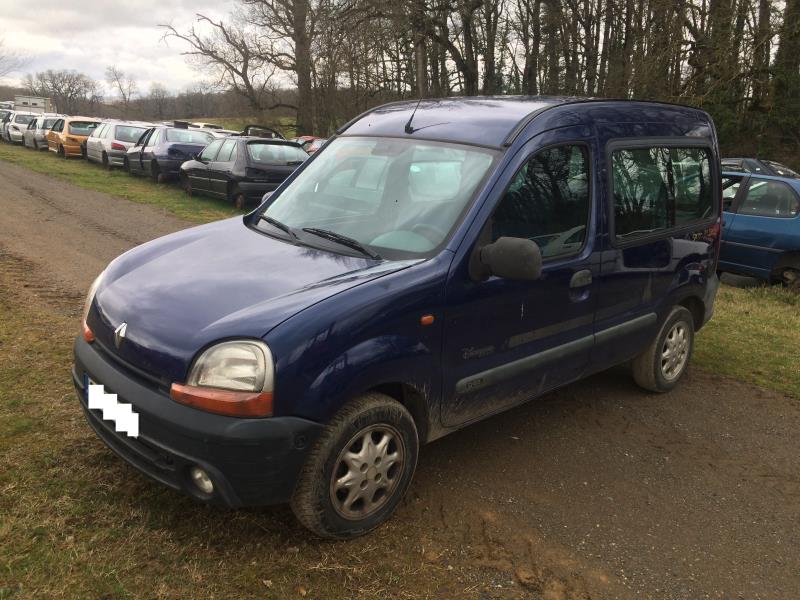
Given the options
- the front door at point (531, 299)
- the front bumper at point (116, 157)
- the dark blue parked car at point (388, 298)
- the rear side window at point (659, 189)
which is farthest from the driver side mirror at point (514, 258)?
the front bumper at point (116, 157)

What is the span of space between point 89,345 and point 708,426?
3913 millimetres

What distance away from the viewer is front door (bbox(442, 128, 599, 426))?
320cm

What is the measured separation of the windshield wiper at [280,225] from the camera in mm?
3593

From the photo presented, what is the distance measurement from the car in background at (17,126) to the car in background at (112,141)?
1060 cm

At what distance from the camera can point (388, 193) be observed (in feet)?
11.9

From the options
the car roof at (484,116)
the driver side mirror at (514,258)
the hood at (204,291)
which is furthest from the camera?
the car roof at (484,116)

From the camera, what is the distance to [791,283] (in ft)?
28.5

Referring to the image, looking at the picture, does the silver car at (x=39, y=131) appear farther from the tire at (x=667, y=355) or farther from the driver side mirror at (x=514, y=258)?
the driver side mirror at (x=514, y=258)

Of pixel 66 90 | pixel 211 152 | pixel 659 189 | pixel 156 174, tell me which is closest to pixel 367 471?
pixel 659 189

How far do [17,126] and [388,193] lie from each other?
33.5 meters

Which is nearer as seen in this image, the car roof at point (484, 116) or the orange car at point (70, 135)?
the car roof at point (484, 116)

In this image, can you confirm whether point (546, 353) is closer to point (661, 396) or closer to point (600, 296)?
point (600, 296)

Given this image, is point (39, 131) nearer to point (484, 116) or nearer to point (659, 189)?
point (484, 116)

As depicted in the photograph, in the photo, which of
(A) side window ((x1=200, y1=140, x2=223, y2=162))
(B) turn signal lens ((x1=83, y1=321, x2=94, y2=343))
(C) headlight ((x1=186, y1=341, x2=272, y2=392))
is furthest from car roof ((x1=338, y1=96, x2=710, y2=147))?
(A) side window ((x1=200, y1=140, x2=223, y2=162))
